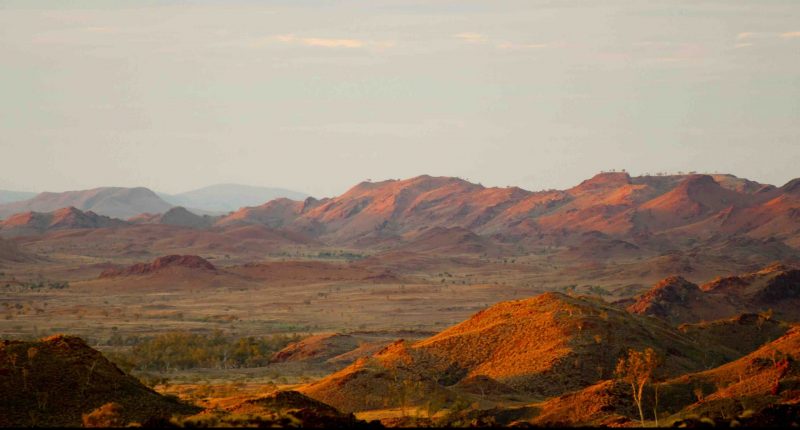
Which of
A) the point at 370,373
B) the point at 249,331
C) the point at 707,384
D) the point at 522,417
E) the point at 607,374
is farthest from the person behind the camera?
the point at 249,331

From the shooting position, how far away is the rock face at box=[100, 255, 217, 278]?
385ft

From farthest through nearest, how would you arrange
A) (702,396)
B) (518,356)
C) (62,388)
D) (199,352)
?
(199,352) → (518,356) → (702,396) → (62,388)

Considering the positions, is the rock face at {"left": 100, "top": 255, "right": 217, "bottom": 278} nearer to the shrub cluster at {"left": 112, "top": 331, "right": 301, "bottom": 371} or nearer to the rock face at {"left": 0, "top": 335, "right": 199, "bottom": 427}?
the shrub cluster at {"left": 112, "top": 331, "right": 301, "bottom": 371}

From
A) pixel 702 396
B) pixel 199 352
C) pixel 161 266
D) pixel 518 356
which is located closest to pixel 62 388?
pixel 702 396

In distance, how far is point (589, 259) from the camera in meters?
143

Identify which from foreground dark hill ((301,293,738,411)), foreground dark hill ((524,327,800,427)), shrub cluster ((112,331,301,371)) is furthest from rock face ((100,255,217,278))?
foreground dark hill ((524,327,800,427))

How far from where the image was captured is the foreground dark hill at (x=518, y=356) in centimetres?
3941

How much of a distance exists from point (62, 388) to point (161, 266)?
9153 centimetres

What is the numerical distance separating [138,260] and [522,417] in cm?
12059

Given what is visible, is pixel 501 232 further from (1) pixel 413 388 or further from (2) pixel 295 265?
(1) pixel 413 388

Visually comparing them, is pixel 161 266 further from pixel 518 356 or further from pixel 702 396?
pixel 702 396

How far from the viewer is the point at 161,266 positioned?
119 m

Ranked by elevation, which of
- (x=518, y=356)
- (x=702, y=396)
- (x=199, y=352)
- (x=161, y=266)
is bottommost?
(x=199, y=352)

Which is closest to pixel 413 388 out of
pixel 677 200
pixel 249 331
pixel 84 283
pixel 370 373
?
pixel 370 373
